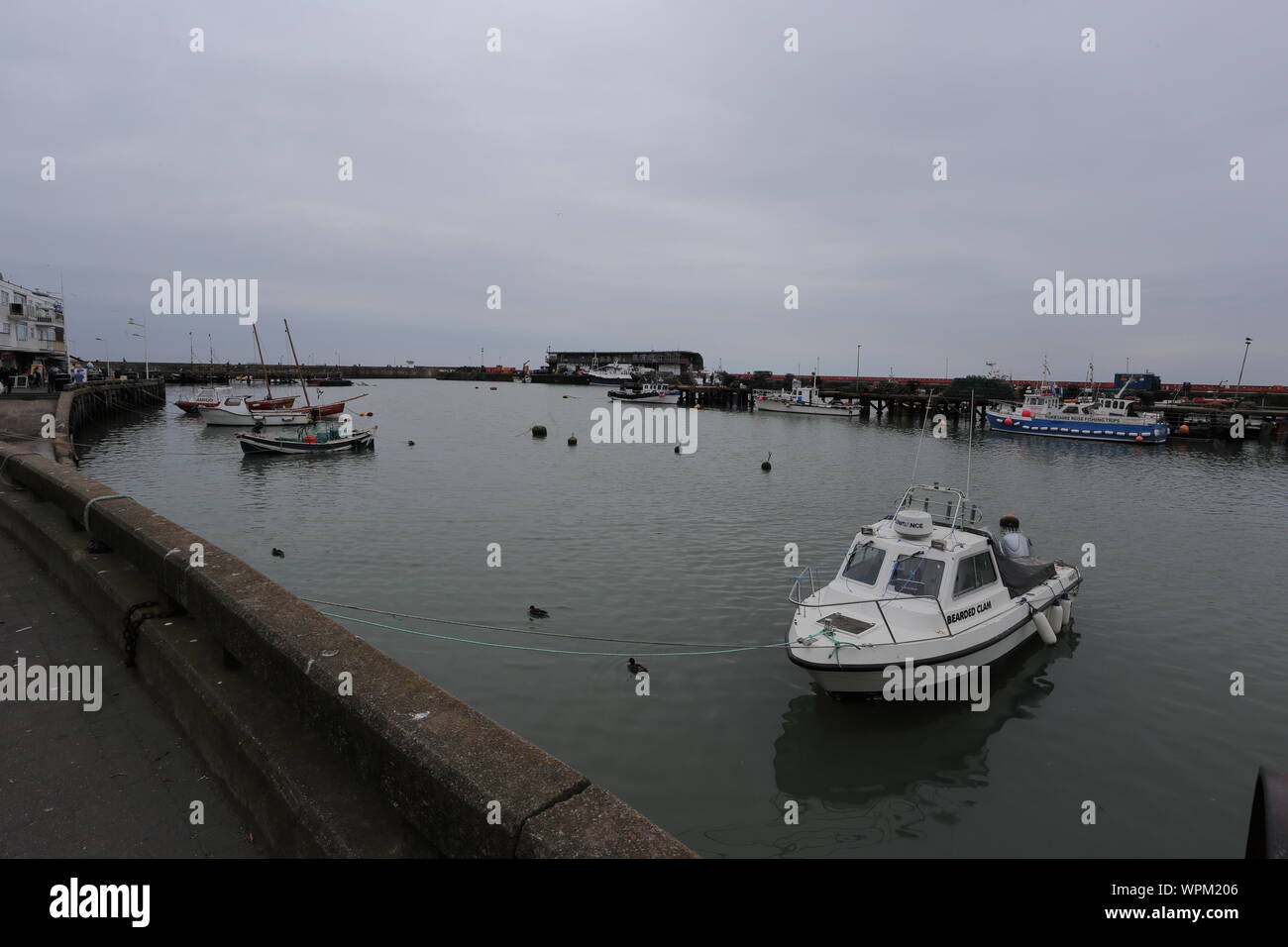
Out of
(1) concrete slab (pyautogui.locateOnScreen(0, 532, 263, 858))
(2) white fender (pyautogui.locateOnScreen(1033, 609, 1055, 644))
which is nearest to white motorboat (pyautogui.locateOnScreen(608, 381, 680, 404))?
(2) white fender (pyautogui.locateOnScreen(1033, 609, 1055, 644))

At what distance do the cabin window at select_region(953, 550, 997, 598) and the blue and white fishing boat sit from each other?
62633 mm

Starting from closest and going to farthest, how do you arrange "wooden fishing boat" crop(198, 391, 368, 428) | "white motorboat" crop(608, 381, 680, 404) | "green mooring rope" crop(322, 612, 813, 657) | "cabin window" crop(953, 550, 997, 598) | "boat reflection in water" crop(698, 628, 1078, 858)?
"boat reflection in water" crop(698, 628, 1078, 858) < "cabin window" crop(953, 550, 997, 598) < "green mooring rope" crop(322, 612, 813, 657) < "wooden fishing boat" crop(198, 391, 368, 428) < "white motorboat" crop(608, 381, 680, 404)

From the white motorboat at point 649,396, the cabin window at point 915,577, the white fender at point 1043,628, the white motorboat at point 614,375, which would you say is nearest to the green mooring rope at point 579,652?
the cabin window at point 915,577

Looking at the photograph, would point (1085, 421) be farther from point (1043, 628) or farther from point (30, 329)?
point (30, 329)

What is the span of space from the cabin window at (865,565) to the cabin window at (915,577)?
0.34 meters

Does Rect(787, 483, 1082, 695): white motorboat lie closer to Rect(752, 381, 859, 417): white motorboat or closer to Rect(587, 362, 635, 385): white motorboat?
Rect(752, 381, 859, 417): white motorboat

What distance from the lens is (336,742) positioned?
4.07 meters

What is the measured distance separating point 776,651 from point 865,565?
8.77 feet

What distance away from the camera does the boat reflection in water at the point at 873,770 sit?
8578 millimetres

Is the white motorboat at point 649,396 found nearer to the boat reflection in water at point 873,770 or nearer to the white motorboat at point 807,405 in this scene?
the white motorboat at point 807,405

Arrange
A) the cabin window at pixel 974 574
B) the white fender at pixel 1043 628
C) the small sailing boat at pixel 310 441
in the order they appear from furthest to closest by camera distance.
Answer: the small sailing boat at pixel 310 441 < the white fender at pixel 1043 628 < the cabin window at pixel 974 574

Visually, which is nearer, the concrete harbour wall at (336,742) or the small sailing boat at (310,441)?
the concrete harbour wall at (336,742)

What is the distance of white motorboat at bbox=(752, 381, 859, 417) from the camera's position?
9388 cm

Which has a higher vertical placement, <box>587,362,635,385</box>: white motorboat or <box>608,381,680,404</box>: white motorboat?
<box>587,362,635,385</box>: white motorboat
